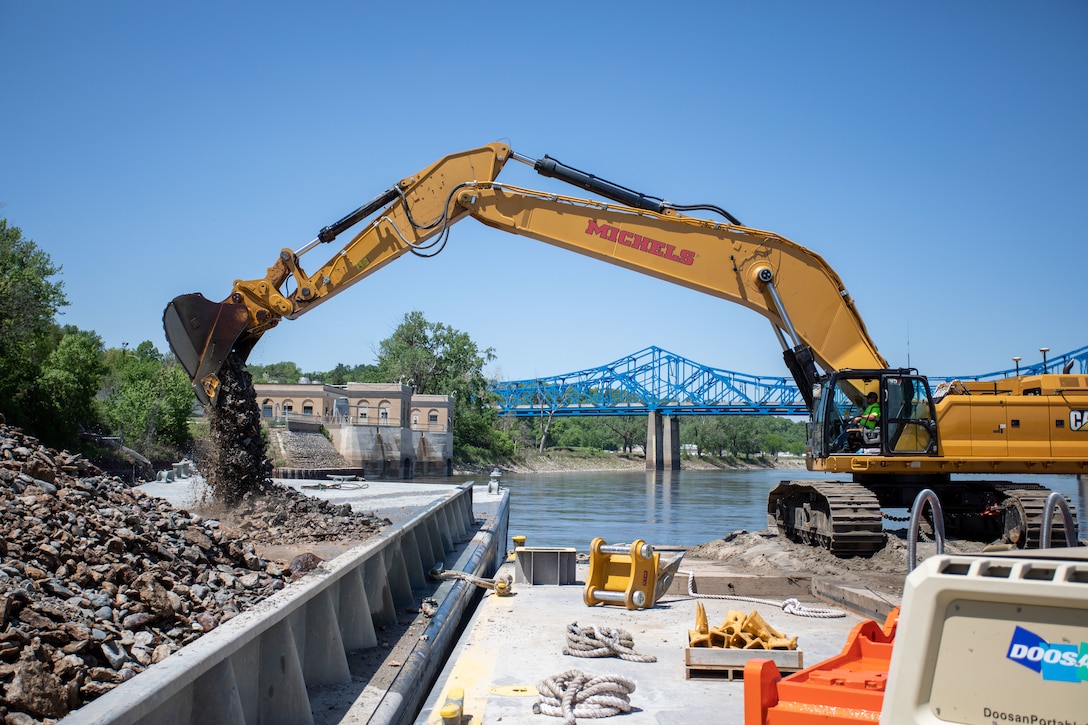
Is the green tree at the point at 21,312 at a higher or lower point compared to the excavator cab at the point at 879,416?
higher

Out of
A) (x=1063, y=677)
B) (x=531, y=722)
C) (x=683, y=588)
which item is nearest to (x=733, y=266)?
(x=683, y=588)

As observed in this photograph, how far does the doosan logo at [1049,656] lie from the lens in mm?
2293

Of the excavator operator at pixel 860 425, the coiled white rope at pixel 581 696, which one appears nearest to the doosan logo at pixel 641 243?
the excavator operator at pixel 860 425

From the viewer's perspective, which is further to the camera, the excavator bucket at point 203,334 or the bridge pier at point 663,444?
the bridge pier at point 663,444

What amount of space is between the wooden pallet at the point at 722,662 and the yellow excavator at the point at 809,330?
5.84 metres

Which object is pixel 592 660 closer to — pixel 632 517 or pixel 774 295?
pixel 774 295

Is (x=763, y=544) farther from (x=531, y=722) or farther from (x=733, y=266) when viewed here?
(x=531, y=722)

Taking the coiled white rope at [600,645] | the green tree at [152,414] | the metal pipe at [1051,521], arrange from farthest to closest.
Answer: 1. the green tree at [152,414]
2. the coiled white rope at [600,645]
3. the metal pipe at [1051,521]

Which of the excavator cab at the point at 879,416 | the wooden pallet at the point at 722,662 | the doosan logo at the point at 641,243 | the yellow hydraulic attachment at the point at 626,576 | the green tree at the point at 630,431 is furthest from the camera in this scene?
the green tree at the point at 630,431

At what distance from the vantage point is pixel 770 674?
3613mm

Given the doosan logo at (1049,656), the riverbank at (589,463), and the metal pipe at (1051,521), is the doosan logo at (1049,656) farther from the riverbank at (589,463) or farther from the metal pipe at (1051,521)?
the riverbank at (589,463)

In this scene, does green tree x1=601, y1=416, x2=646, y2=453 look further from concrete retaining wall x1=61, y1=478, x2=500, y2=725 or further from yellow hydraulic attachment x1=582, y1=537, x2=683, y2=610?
concrete retaining wall x1=61, y1=478, x2=500, y2=725

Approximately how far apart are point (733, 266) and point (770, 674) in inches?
391

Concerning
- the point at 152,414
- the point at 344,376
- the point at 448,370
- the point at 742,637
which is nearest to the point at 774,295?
the point at 742,637
